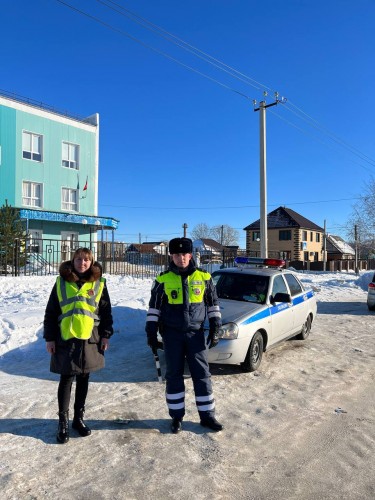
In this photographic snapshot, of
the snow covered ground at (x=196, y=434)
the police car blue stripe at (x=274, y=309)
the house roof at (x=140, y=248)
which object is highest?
the house roof at (x=140, y=248)

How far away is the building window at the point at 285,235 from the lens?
6050 centimetres

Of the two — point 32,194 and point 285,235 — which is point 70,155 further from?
point 285,235

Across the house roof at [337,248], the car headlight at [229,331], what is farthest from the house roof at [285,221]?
the car headlight at [229,331]

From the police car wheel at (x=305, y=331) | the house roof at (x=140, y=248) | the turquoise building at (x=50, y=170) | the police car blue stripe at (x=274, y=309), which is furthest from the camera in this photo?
the turquoise building at (x=50, y=170)

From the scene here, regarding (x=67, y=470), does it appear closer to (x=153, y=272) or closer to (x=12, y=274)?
(x=12, y=274)

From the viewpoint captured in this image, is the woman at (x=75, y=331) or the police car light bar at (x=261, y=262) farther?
the police car light bar at (x=261, y=262)

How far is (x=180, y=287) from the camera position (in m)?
4.24

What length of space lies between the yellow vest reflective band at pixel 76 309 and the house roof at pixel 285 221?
2274 inches

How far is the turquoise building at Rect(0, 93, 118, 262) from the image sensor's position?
88.9 feet

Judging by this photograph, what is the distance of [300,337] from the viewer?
28.0ft

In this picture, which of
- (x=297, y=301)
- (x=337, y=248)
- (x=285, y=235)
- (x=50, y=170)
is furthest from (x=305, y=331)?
(x=337, y=248)

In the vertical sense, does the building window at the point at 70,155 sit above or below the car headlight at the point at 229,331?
above

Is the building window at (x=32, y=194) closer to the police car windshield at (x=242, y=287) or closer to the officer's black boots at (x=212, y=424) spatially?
the police car windshield at (x=242, y=287)

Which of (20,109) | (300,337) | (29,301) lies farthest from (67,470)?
(20,109)
